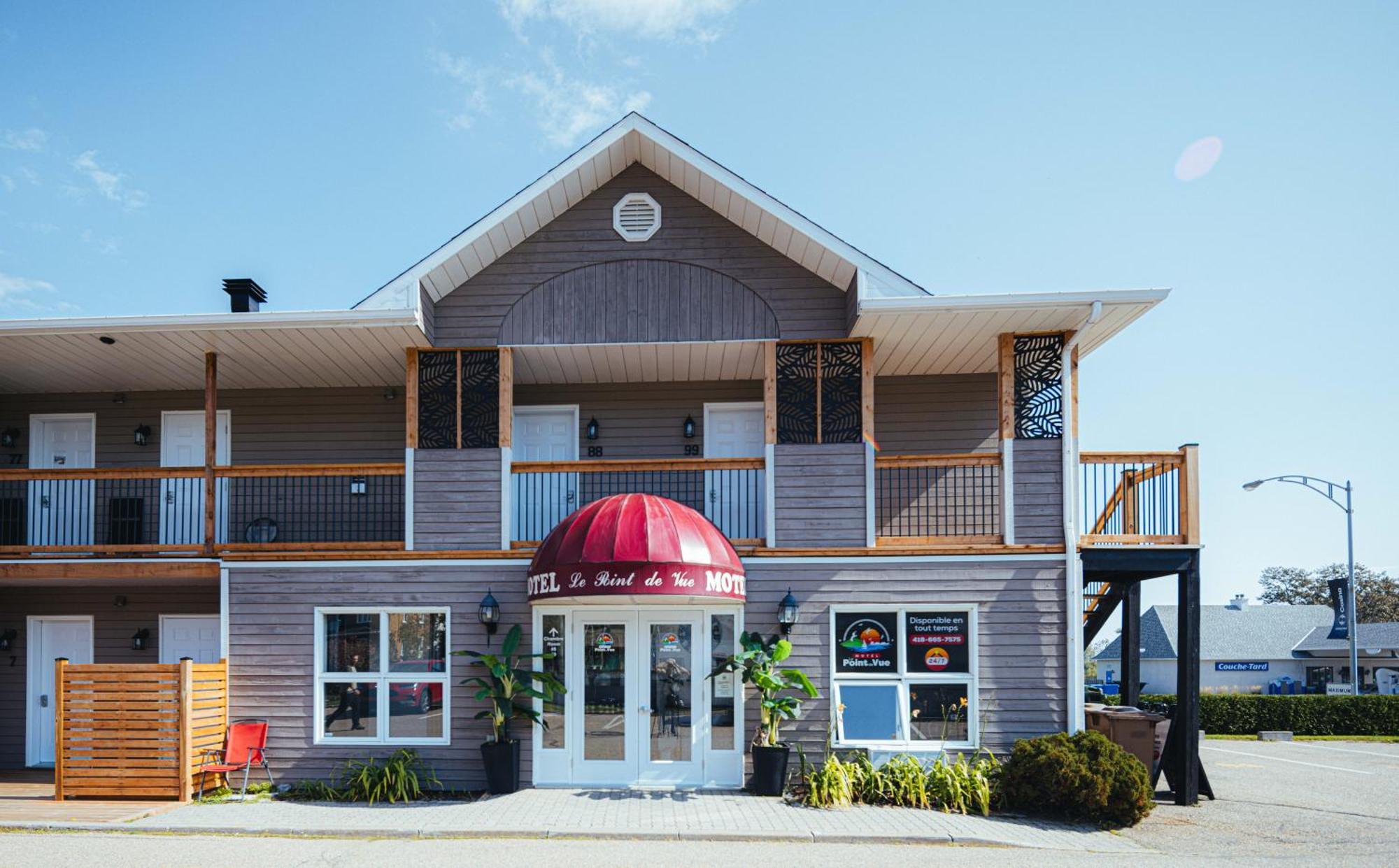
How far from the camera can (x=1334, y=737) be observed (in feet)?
80.9

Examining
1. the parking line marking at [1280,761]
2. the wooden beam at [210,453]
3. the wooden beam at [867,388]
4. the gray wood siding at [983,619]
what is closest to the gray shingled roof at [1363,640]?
the parking line marking at [1280,761]

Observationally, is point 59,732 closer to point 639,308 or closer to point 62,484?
point 62,484

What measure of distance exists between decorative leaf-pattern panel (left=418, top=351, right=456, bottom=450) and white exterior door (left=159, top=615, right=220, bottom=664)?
16.6 ft

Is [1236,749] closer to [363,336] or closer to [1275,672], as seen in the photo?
[363,336]

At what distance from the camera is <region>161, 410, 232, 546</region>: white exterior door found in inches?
585

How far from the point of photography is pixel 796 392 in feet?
42.5

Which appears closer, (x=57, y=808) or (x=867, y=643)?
(x=57, y=808)

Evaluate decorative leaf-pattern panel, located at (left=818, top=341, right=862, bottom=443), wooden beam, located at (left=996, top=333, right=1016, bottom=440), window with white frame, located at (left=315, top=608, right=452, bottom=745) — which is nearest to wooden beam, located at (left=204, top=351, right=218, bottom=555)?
window with white frame, located at (left=315, top=608, right=452, bottom=745)

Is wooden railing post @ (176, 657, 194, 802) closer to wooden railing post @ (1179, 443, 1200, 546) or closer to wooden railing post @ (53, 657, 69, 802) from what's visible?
wooden railing post @ (53, 657, 69, 802)

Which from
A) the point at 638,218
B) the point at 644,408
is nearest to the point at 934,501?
the point at 644,408

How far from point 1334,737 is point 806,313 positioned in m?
20.5

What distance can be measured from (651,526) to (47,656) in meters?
A: 10.5

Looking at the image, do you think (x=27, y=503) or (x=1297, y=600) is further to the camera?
(x=1297, y=600)

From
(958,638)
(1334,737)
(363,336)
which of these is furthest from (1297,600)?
(363,336)
